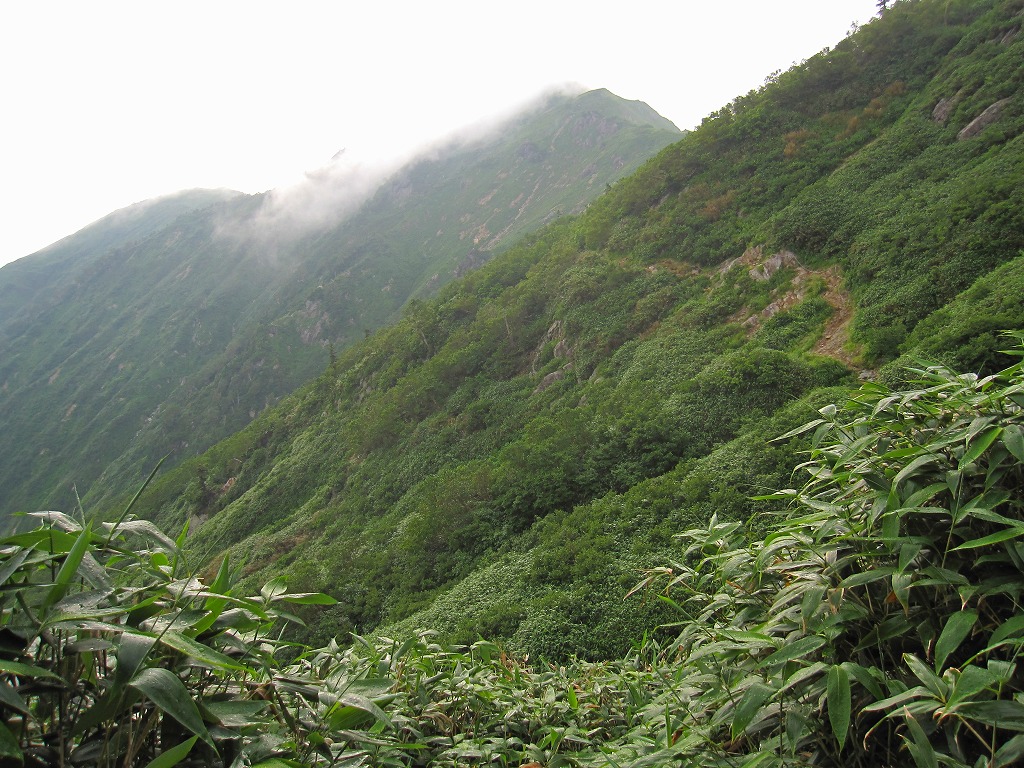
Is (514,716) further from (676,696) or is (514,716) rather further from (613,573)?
(613,573)

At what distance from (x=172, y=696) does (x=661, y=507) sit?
36.6ft

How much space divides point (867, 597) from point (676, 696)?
0.76 metres

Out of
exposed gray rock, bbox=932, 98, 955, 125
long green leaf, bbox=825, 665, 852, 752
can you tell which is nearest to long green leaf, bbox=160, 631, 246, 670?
long green leaf, bbox=825, 665, 852, 752

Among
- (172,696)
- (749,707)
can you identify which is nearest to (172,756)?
(172,696)

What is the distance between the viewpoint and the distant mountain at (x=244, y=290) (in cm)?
8994

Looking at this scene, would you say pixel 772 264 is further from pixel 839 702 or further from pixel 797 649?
pixel 839 702

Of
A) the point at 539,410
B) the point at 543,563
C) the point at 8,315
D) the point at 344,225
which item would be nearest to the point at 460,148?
the point at 344,225

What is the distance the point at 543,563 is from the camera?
11.6m

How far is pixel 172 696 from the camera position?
101cm

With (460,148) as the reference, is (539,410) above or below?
below

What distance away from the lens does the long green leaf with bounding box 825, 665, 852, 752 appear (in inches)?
46.6

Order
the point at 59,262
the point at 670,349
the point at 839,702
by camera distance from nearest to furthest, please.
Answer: the point at 839,702
the point at 670,349
the point at 59,262

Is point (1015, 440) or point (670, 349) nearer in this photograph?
point (1015, 440)

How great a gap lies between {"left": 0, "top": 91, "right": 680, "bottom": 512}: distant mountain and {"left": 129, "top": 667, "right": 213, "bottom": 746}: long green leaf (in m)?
89.5
